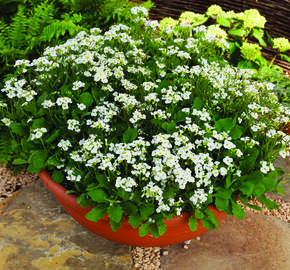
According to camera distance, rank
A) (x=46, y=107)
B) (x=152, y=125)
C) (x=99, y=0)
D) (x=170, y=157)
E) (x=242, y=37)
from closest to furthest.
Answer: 1. (x=170, y=157)
2. (x=46, y=107)
3. (x=152, y=125)
4. (x=99, y=0)
5. (x=242, y=37)

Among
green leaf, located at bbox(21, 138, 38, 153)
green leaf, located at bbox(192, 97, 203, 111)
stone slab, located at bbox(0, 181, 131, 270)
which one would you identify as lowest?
stone slab, located at bbox(0, 181, 131, 270)

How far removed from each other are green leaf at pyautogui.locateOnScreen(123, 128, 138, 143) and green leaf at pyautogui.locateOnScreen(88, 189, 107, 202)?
1.13ft

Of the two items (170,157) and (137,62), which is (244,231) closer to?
(170,157)

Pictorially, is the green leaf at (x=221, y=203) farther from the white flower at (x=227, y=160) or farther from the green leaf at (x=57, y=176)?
the green leaf at (x=57, y=176)

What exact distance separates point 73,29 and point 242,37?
86.9 inches

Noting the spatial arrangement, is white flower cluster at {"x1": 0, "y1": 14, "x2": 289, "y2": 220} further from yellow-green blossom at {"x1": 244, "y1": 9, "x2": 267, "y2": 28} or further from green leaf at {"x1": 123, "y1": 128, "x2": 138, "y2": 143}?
yellow-green blossom at {"x1": 244, "y1": 9, "x2": 267, "y2": 28}

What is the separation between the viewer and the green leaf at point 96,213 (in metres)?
1.67

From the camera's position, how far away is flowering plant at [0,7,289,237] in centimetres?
168

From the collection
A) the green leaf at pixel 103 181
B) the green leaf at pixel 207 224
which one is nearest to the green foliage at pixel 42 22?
the green leaf at pixel 103 181

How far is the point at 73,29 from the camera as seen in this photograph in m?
2.79

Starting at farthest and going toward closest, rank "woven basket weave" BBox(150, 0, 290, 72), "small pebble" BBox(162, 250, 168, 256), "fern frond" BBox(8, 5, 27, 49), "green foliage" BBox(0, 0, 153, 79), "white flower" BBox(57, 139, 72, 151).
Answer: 1. "woven basket weave" BBox(150, 0, 290, 72)
2. "fern frond" BBox(8, 5, 27, 49)
3. "green foliage" BBox(0, 0, 153, 79)
4. "small pebble" BBox(162, 250, 168, 256)
5. "white flower" BBox(57, 139, 72, 151)

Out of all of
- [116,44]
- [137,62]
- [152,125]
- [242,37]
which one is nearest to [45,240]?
[152,125]

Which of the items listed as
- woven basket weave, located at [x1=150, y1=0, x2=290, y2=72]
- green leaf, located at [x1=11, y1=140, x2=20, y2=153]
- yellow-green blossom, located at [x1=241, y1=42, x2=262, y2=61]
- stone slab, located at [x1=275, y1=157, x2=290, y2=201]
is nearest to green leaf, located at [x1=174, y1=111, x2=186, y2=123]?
green leaf, located at [x1=11, y1=140, x2=20, y2=153]

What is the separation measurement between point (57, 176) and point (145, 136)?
1.97 ft
